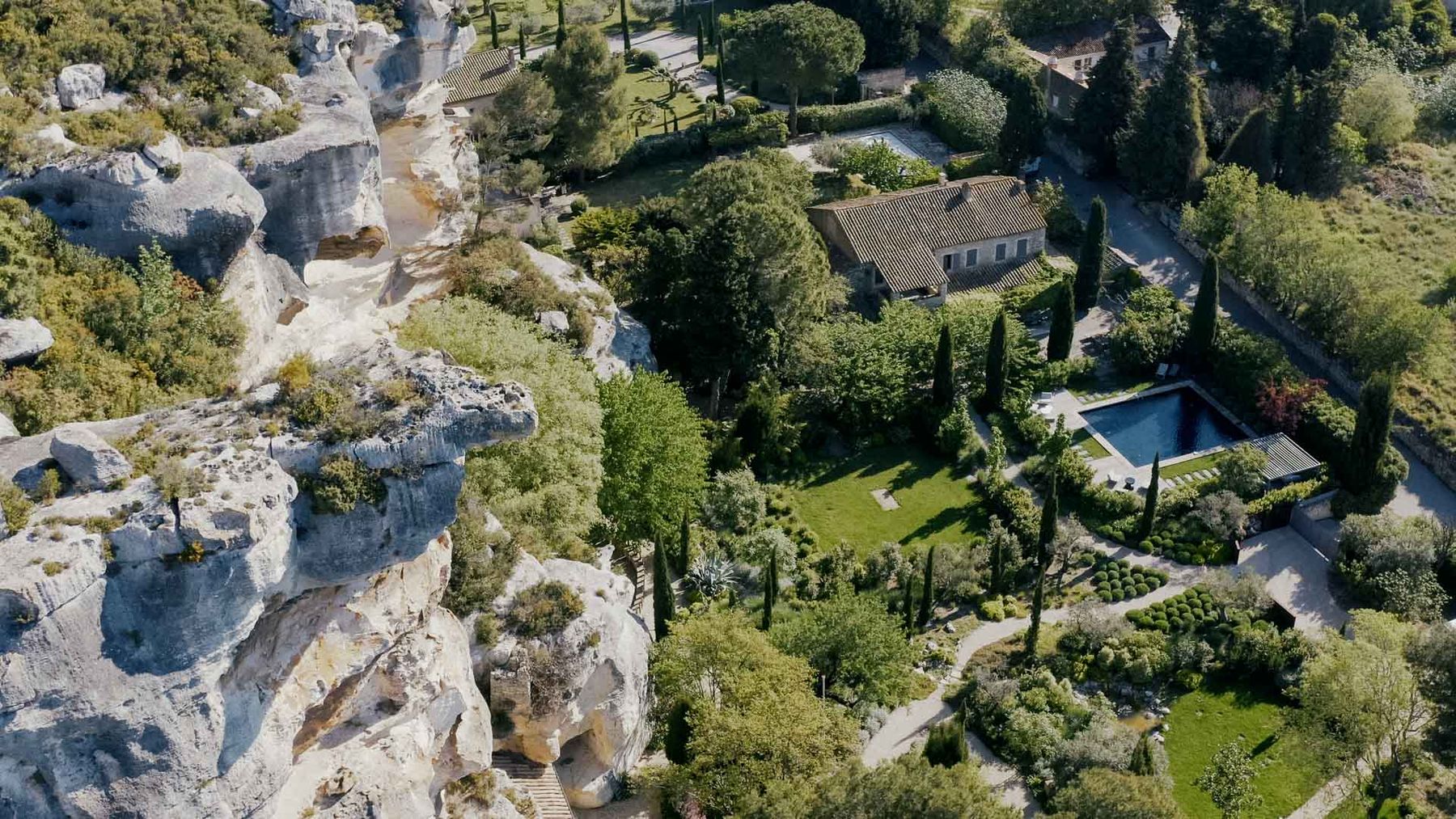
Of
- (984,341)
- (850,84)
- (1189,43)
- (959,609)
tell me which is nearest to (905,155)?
(850,84)

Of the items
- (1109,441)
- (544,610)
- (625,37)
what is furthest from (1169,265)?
(544,610)

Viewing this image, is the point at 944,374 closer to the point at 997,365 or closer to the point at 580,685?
the point at 997,365

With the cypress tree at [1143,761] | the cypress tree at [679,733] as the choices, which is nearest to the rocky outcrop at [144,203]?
the cypress tree at [679,733]

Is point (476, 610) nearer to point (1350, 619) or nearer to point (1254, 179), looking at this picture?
point (1350, 619)

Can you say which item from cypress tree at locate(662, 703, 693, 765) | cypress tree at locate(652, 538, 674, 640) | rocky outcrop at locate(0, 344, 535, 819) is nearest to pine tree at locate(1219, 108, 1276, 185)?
cypress tree at locate(652, 538, 674, 640)

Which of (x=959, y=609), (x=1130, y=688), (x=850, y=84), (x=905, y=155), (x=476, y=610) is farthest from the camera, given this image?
(x=850, y=84)
